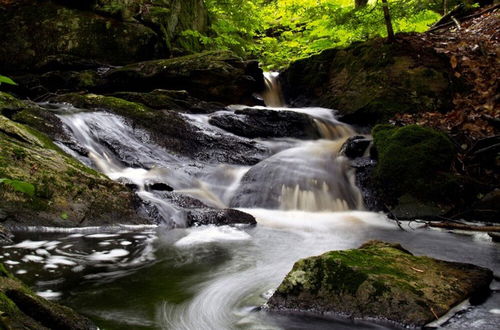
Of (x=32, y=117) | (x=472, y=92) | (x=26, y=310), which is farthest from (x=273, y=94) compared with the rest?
(x=26, y=310)

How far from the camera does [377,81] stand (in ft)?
35.7

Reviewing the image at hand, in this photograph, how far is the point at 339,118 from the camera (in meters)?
11.3

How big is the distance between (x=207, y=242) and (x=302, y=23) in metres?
13.4

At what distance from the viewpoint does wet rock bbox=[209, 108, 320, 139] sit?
416 inches

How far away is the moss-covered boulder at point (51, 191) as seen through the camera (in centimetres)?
469

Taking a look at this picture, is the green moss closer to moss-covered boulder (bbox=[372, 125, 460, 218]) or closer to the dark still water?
moss-covered boulder (bbox=[372, 125, 460, 218])

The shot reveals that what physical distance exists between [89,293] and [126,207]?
2.31 metres

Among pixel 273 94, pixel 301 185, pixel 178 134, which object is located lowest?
pixel 301 185

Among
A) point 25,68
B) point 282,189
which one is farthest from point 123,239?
point 25,68

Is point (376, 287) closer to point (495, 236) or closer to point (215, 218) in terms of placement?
point (495, 236)

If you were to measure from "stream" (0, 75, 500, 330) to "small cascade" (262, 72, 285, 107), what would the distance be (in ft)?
12.9

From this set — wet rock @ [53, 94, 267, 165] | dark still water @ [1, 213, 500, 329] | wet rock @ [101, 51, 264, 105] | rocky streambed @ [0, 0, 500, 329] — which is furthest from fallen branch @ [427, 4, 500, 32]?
dark still water @ [1, 213, 500, 329]

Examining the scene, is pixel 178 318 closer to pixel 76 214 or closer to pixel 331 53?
pixel 76 214

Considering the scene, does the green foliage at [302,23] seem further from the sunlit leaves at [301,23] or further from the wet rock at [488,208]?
the wet rock at [488,208]
